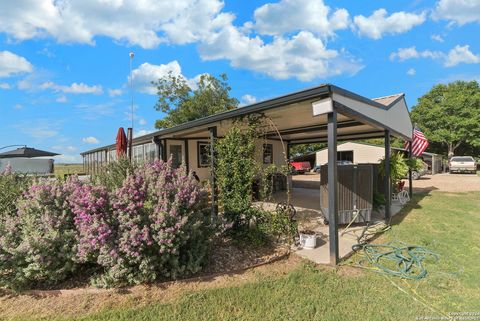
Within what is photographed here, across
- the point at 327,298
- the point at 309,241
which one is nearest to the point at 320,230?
the point at 309,241

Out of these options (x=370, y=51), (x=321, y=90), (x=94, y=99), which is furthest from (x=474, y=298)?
(x=94, y=99)

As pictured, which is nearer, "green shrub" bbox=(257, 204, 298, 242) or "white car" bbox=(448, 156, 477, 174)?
"green shrub" bbox=(257, 204, 298, 242)

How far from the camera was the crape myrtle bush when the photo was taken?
9.68 ft

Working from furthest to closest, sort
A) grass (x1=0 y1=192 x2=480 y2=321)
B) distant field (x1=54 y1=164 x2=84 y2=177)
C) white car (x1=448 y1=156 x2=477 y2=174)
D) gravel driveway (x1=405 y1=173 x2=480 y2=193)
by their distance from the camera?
white car (x1=448 y1=156 x2=477 y2=174) < distant field (x1=54 y1=164 x2=84 y2=177) < gravel driveway (x1=405 y1=173 x2=480 y2=193) < grass (x1=0 y1=192 x2=480 y2=321)

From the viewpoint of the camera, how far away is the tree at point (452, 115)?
28359 mm

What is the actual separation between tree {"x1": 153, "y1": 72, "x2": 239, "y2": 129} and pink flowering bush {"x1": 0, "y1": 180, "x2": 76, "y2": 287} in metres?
22.6

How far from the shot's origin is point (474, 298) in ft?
9.52

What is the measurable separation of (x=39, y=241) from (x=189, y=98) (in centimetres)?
2601

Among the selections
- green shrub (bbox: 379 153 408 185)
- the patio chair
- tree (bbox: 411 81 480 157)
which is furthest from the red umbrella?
tree (bbox: 411 81 480 157)

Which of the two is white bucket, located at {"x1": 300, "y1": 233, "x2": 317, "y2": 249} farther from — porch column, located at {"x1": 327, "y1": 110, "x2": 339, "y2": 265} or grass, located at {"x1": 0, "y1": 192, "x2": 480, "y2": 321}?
grass, located at {"x1": 0, "y1": 192, "x2": 480, "y2": 321}

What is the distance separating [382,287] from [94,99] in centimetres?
1728

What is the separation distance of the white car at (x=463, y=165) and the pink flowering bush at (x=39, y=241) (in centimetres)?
2971

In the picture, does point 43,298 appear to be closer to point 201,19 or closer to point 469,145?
point 201,19

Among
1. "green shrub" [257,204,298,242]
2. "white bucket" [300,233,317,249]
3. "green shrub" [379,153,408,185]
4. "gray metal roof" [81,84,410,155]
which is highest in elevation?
"gray metal roof" [81,84,410,155]
